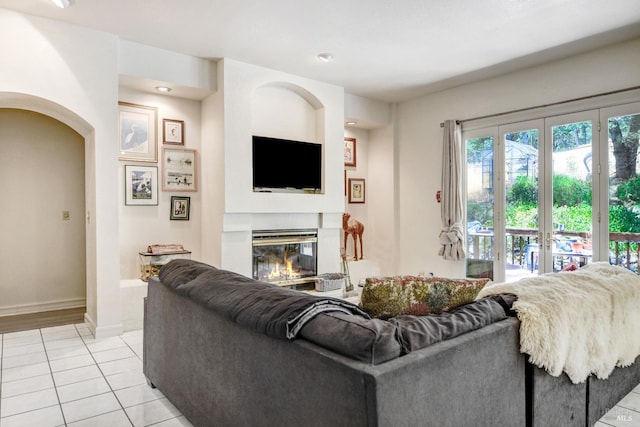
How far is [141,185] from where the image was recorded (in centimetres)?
416

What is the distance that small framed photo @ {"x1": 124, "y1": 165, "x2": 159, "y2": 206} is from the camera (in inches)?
161

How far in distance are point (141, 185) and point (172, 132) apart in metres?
0.67

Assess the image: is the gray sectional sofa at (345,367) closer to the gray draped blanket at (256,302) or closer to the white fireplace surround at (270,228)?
the gray draped blanket at (256,302)

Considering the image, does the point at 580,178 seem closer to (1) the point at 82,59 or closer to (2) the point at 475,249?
(2) the point at 475,249

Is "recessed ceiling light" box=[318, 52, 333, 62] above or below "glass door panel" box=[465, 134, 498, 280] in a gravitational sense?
above

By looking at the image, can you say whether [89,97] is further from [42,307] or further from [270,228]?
[42,307]

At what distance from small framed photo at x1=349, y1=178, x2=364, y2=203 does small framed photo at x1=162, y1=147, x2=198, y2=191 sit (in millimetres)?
2271

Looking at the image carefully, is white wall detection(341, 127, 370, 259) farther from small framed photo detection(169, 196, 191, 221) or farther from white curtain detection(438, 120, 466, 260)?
small framed photo detection(169, 196, 191, 221)

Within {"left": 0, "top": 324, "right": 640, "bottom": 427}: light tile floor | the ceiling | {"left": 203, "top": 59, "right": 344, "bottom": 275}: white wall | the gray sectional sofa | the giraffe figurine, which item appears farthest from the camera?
the giraffe figurine

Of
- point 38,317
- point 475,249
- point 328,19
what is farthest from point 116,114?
point 475,249

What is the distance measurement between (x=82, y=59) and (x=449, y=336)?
3678 millimetres

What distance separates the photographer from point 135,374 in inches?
110

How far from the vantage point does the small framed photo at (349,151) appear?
5809mm

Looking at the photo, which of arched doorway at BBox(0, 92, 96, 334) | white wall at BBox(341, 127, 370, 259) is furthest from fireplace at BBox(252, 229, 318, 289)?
arched doorway at BBox(0, 92, 96, 334)
